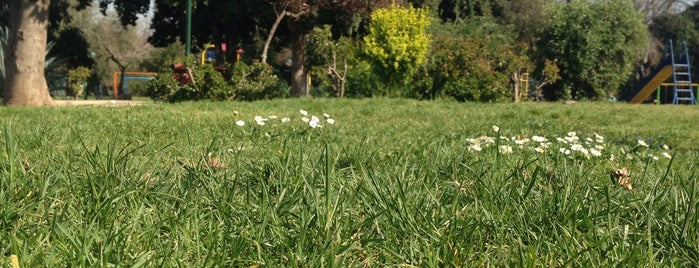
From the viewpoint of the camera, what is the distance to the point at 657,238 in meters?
1.91

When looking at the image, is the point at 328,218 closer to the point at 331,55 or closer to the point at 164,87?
the point at 164,87

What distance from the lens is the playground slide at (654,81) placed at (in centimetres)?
3078

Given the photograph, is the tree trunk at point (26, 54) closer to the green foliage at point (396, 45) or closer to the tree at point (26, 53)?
the tree at point (26, 53)

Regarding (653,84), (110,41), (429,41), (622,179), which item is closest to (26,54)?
(429,41)

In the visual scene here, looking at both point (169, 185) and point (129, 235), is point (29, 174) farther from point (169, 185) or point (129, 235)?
point (129, 235)

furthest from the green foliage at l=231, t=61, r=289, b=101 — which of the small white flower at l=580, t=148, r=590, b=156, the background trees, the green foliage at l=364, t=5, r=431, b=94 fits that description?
the small white flower at l=580, t=148, r=590, b=156

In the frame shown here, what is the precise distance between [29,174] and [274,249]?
44.8 inches

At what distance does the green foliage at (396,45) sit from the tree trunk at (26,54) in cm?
905

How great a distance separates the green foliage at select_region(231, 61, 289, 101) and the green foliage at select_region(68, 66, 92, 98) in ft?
78.1

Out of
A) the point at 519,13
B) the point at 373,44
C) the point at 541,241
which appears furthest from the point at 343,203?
the point at 519,13

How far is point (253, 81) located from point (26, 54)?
5.05 metres

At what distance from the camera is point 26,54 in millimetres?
12375

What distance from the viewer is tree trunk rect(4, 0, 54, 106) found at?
12.1m

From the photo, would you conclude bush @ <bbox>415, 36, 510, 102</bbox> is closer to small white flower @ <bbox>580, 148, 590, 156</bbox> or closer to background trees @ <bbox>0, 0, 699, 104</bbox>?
background trees @ <bbox>0, 0, 699, 104</bbox>
